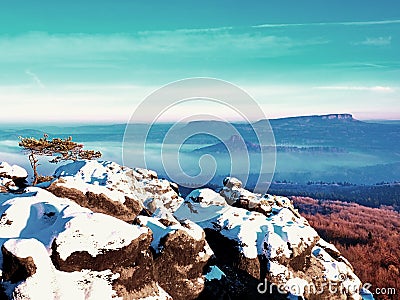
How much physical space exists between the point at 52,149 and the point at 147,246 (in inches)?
1016

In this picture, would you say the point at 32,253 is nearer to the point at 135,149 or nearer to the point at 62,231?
the point at 62,231

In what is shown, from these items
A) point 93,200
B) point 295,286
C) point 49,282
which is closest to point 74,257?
point 49,282

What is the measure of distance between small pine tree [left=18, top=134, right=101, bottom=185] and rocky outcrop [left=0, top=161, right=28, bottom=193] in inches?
87.8

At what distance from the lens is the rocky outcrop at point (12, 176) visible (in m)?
31.7

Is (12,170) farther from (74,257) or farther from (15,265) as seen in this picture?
(74,257)

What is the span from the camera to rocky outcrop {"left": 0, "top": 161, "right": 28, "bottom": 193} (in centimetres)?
3168

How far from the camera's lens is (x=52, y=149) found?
40.6m

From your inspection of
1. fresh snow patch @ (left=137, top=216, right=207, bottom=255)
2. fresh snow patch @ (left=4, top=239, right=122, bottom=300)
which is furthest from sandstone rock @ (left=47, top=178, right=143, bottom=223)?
fresh snow patch @ (left=4, top=239, right=122, bottom=300)

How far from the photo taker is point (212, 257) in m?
24.4

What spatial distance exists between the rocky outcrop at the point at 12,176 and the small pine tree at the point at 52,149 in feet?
7.31

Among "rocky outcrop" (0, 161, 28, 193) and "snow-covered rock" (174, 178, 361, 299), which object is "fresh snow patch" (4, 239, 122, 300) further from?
"rocky outcrop" (0, 161, 28, 193)

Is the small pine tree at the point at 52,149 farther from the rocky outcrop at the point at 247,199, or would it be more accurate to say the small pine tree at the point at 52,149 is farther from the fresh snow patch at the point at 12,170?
the rocky outcrop at the point at 247,199

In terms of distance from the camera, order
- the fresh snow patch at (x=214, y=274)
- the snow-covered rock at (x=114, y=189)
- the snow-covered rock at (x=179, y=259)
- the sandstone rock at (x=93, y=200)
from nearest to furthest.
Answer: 1. the snow-covered rock at (x=179, y=259)
2. the fresh snow patch at (x=214, y=274)
3. the sandstone rock at (x=93, y=200)
4. the snow-covered rock at (x=114, y=189)

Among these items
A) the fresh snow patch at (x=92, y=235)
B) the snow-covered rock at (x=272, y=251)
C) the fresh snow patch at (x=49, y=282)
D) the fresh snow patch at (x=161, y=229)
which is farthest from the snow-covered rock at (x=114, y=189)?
the fresh snow patch at (x=49, y=282)
